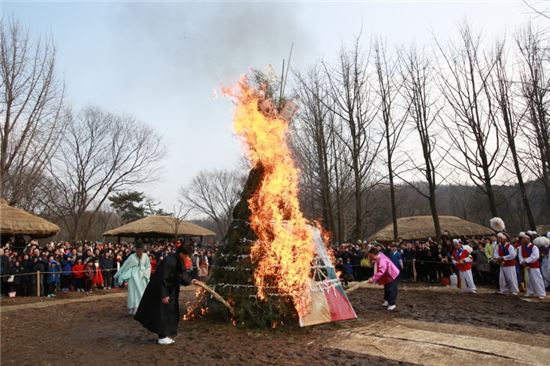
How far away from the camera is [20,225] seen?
60.7 feet

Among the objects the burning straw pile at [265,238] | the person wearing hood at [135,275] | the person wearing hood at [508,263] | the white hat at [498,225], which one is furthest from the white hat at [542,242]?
the person wearing hood at [135,275]

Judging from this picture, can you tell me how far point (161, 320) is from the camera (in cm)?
739

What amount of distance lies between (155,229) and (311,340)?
23.8m

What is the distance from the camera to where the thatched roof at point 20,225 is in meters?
18.0

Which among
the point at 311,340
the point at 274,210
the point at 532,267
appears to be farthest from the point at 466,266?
the point at 311,340

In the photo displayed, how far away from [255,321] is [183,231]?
76.0 feet

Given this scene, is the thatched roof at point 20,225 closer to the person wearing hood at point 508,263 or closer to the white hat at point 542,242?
the person wearing hood at point 508,263

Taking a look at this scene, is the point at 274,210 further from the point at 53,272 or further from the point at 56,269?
the point at 56,269

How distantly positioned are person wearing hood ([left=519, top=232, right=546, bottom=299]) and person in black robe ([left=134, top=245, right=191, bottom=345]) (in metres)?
10.7

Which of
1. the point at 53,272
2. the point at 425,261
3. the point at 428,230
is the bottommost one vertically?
the point at 425,261

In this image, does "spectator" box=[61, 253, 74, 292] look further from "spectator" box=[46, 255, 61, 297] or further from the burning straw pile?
the burning straw pile

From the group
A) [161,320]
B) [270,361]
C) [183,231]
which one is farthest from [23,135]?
[270,361]

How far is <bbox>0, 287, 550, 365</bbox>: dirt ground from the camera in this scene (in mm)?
6391

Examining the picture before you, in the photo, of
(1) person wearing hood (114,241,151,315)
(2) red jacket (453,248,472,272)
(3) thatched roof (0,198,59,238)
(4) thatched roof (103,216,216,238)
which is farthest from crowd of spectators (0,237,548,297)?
(4) thatched roof (103,216,216,238)
